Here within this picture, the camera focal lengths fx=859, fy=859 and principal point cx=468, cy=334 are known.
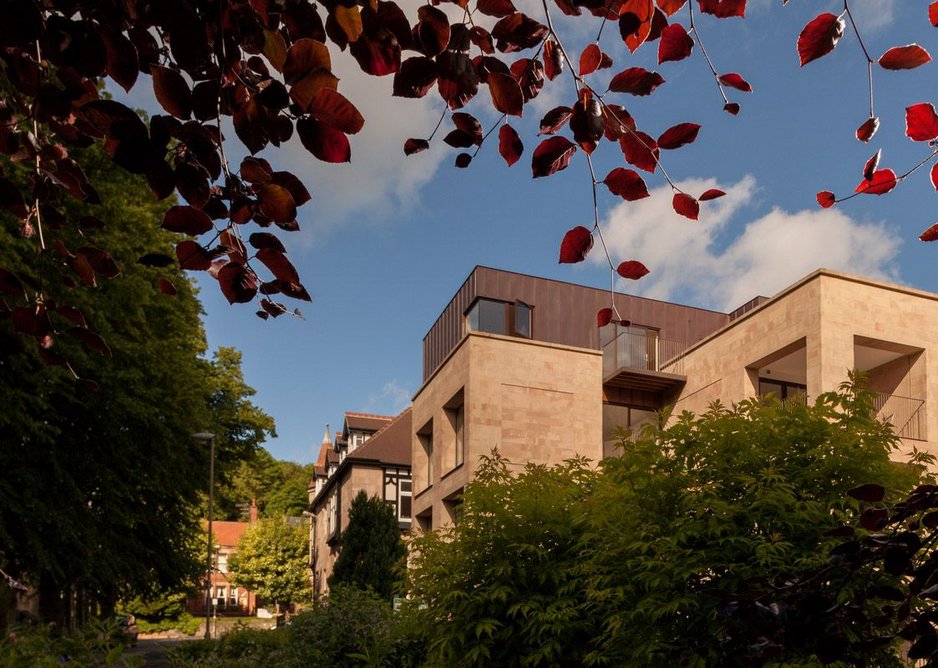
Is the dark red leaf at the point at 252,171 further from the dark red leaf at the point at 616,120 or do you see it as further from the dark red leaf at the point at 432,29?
the dark red leaf at the point at 616,120

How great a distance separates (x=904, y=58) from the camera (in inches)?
86.8

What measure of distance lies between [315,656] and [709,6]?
38.3 ft

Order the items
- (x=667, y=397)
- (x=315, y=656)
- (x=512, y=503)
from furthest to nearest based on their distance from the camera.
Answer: (x=667, y=397) → (x=315, y=656) → (x=512, y=503)

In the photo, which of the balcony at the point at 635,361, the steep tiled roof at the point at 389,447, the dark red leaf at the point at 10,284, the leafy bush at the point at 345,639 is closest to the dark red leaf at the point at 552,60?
the dark red leaf at the point at 10,284

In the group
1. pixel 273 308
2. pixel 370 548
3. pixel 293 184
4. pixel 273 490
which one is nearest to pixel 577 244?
pixel 293 184

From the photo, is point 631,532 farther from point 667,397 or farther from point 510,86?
point 667,397

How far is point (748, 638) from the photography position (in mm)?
2736

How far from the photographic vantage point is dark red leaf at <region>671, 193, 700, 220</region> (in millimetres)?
2596

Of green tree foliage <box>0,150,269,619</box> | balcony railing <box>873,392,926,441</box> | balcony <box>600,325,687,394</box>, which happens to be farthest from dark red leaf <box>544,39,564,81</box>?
balcony <box>600,325,687,394</box>

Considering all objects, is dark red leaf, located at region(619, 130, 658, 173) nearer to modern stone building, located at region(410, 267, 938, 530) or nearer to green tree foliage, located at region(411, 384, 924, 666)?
green tree foliage, located at region(411, 384, 924, 666)

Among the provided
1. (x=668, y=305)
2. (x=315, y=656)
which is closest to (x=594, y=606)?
(x=315, y=656)

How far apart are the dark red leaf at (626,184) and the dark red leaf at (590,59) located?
318mm

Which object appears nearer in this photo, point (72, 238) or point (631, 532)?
point (631, 532)

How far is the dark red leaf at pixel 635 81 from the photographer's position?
215 centimetres
